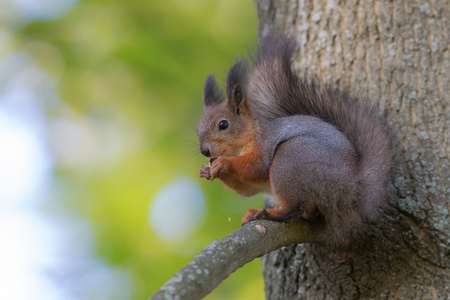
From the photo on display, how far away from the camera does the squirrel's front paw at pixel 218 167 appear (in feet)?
6.02

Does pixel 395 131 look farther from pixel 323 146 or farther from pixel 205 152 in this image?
pixel 205 152

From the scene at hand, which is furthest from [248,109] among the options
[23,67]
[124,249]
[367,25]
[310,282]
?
[23,67]

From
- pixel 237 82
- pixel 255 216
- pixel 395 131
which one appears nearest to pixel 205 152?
pixel 237 82

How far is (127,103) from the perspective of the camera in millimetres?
3750

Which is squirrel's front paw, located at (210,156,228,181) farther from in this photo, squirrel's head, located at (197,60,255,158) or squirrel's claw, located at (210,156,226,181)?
squirrel's head, located at (197,60,255,158)

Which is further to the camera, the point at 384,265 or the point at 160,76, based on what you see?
the point at 160,76

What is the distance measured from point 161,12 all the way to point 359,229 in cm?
234

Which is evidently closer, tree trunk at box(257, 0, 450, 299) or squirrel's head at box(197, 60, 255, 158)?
tree trunk at box(257, 0, 450, 299)

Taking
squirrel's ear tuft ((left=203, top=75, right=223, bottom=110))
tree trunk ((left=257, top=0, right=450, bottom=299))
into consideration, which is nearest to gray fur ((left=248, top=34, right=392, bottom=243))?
tree trunk ((left=257, top=0, right=450, bottom=299))

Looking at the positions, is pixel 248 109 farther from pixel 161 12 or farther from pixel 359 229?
pixel 161 12

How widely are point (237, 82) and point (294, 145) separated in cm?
41

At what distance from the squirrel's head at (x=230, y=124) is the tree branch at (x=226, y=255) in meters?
0.48

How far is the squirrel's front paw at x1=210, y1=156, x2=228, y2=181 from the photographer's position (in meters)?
1.84

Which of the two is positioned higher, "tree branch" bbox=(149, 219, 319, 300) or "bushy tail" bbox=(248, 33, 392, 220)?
"bushy tail" bbox=(248, 33, 392, 220)
